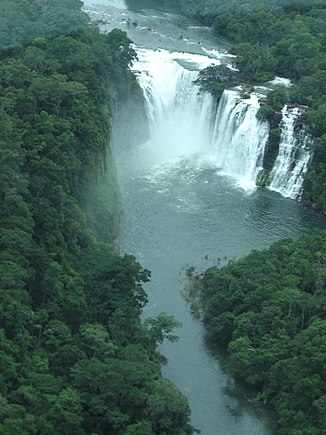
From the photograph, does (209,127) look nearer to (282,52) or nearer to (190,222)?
(282,52)

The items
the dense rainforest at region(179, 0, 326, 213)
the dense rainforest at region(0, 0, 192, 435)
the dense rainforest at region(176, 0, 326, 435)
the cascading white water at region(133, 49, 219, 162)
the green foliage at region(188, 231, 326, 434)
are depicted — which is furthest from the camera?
the cascading white water at region(133, 49, 219, 162)

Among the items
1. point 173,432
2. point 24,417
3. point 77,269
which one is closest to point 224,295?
point 77,269

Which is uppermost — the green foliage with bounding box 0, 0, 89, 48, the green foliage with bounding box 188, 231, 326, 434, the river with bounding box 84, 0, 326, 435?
the green foliage with bounding box 0, 0, 89, 48

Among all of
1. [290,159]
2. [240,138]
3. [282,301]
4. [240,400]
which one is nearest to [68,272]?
[240,400]

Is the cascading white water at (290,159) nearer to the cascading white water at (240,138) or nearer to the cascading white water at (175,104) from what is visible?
the cascading white water at (240,138)

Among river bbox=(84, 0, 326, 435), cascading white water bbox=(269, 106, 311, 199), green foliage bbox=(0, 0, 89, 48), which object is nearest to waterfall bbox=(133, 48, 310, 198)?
cascading white water bbox=(269, 106, 311, 199)

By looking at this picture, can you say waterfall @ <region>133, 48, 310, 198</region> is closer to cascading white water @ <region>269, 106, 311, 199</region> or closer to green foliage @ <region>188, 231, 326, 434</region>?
cascading white water @ <region>269, 106, 311, 199</region>
